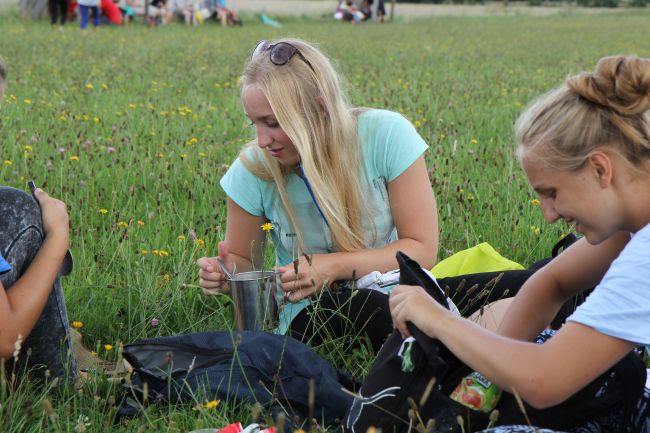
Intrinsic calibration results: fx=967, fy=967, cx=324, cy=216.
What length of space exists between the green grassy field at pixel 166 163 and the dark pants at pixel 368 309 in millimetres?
95

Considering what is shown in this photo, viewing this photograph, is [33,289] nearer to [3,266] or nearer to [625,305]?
[3,266]

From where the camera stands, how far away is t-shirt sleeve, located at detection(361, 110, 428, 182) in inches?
130

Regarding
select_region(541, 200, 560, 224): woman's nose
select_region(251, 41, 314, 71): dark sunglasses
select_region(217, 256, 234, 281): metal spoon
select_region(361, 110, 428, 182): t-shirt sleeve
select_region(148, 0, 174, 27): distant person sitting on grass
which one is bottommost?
select_region(148, 0, 174, 27): distant person sitting on grass

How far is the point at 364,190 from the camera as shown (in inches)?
131

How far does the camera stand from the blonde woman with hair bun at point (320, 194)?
3.12m

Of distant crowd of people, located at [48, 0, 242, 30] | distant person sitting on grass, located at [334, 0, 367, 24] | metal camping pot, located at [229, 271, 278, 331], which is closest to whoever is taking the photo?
metal camping pot, located at [229, 271, 278, 331]

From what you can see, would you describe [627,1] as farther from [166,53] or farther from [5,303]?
[5,303]

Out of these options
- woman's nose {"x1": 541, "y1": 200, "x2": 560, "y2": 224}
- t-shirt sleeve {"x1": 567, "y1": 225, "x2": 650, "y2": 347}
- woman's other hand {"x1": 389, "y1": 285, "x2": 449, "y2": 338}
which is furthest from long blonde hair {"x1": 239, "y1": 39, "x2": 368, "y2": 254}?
t-shirt sleeve {"x1": 567, "y1": 225, "x2": 650, "y2": 347}

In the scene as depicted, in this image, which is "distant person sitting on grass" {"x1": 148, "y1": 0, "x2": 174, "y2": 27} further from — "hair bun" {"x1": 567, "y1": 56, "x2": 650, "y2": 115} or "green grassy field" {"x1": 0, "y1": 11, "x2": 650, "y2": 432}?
"hair bun" {"x1": 567, "y1": 56, "x2": 650, "y2": 115}

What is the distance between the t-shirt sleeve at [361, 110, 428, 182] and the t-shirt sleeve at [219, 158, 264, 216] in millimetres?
412

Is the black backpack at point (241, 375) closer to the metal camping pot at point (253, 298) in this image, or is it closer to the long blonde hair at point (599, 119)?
the metal camping pot at point (253, 298)

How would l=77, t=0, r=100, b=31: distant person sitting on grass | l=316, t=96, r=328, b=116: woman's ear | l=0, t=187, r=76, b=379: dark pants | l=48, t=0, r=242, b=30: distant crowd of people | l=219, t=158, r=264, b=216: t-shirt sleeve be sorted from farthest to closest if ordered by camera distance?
l=48, t=0, r=242, b=30: distant crowd of people < l=77, t=0, r=100, b=31: distant person sitting on grass < l=219, t=158, r=264, b=216: t-shirt sleeve < l=316, t=96, r=328, b=116: woman's ear < l=0, t=187, r=76, b=379: dark pants

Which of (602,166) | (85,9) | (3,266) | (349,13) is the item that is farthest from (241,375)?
(349,13)

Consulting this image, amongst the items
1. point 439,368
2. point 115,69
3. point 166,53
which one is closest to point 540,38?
point 166,53
